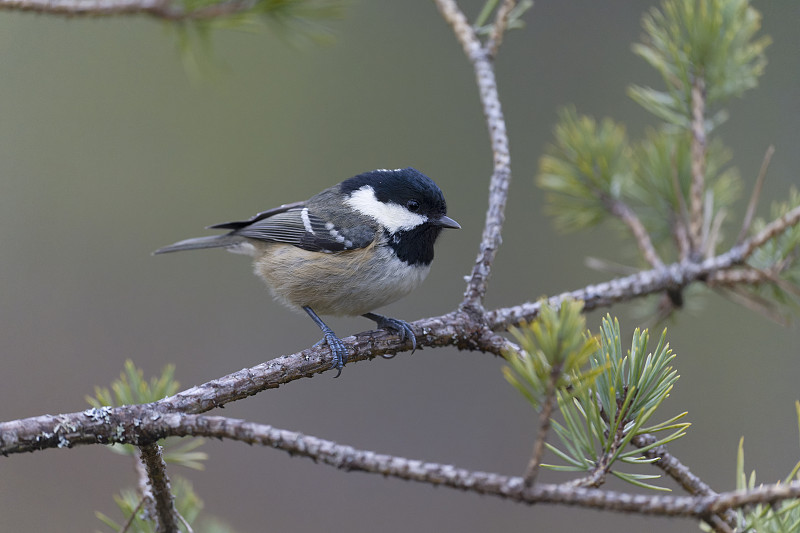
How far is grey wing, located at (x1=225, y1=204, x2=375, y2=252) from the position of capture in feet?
6.30

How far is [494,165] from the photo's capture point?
1551mm

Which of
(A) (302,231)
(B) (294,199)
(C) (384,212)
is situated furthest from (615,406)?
(B) (294,199)

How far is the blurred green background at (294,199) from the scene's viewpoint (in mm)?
2982

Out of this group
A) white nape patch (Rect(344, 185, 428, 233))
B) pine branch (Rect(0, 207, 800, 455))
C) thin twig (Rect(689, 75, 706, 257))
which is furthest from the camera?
white nape patch (Rect(344, 185, 428, 233))

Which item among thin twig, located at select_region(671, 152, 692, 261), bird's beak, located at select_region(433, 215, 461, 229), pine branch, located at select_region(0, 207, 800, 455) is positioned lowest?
pine branch, located at select_region(0, 207, 800, 455)

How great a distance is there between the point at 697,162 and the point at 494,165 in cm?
53

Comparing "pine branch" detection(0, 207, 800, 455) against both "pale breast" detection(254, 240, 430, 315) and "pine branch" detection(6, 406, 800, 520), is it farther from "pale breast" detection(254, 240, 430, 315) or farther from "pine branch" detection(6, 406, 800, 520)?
"pale breast" detection(254, 240, 430, 315)

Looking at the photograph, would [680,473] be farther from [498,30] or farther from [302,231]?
[302,231]

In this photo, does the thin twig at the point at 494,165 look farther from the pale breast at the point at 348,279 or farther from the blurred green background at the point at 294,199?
the blurred green background at the point at 294,199

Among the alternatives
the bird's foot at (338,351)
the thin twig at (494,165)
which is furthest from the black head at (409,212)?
the bird's foot at (338,351)

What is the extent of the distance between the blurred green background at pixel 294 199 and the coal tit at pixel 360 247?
1270 mm

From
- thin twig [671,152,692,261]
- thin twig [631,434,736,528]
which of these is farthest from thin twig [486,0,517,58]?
thin twig [631,434,736,528]

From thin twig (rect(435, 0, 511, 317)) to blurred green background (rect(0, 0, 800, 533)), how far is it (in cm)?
160

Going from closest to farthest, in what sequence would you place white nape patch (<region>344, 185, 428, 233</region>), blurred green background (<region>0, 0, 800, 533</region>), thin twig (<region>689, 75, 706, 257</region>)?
thin twig (<region>689, 75, 706, 257</region>)
white nape patch (<region>344, 185, 428, 233</region>)
blurred green background (<region>0, 0, 800, 533</region>)
